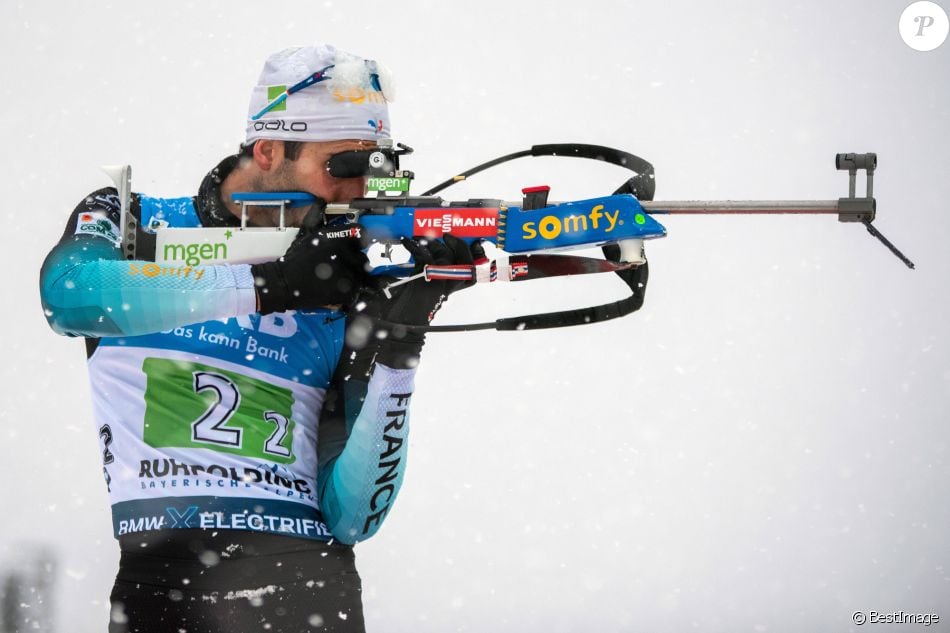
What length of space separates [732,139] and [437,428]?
2140 millimetres

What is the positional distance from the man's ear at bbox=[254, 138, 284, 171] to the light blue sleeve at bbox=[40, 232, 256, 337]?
41 centimetres

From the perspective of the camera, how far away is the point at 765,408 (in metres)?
5.74

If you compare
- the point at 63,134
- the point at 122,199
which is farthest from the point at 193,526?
the point at 63,134

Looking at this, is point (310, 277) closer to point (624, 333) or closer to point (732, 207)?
point (732, 207)

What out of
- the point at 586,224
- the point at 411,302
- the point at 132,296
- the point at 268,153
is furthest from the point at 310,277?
the point at 586,224

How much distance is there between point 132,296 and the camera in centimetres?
213

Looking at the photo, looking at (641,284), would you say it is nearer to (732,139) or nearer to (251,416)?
(251,416)

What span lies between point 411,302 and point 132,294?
1.91ft

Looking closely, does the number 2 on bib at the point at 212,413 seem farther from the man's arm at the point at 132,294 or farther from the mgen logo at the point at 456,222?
the mgen logo at the point at 456,222

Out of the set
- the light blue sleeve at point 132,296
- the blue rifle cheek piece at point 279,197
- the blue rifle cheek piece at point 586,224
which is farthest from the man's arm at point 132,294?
the blue rifle cheek piece at point 586,224

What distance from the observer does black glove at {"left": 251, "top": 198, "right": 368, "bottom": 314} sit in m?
2.16

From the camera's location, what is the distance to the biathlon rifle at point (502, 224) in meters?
2.25

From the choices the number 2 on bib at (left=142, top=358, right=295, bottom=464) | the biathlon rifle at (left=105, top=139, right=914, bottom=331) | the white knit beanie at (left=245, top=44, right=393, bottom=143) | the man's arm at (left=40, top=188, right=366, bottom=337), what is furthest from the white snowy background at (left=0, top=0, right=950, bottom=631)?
the man's arm at (left=40, top=188, right=366, bottom=337)

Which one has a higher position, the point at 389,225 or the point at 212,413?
the point at 389,225
